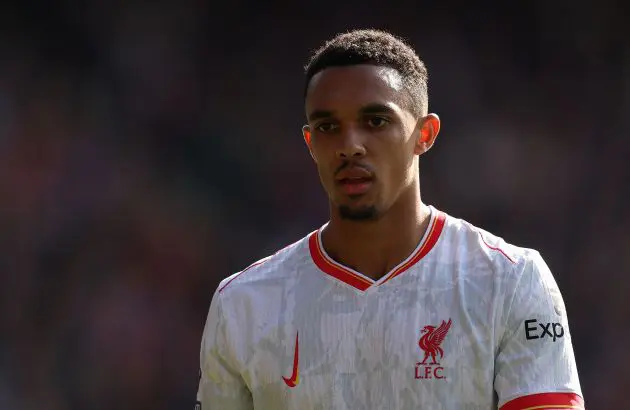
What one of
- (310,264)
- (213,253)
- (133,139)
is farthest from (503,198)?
(310,264)

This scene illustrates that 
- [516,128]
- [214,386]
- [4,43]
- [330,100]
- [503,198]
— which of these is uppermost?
[4,43]

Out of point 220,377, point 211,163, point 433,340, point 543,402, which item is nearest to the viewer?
point 543,402

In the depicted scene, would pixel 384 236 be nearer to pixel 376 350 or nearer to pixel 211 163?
pixel 376 350

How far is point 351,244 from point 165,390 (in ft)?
13.6

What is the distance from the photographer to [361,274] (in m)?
3.35

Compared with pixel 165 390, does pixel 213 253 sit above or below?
above

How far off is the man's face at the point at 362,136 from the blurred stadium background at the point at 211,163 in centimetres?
428

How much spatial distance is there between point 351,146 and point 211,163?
4.76m

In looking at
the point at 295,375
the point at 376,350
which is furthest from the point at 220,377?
the point at 376,350

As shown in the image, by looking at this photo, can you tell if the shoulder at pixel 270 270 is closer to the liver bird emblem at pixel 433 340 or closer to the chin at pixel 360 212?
the chin at pixel 360 212

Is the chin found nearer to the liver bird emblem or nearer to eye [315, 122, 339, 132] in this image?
eye [315, 122, 339, 132]

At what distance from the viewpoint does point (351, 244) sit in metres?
3.40

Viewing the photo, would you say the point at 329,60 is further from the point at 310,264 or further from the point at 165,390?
the point at 165,390

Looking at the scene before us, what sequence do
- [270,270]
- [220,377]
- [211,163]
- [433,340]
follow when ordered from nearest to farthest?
[433,340] < [220,377] < [270,270] < [211,163]
